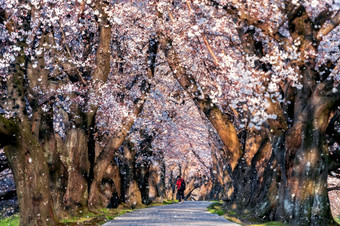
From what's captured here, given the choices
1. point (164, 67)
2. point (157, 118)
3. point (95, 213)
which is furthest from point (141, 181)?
point (95, 213)

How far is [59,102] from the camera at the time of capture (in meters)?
24.5

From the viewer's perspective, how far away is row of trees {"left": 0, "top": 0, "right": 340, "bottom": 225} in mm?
17078

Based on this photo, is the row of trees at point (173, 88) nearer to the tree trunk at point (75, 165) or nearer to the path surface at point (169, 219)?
the tree trunk at point (75, 165)

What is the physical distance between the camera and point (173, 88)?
36594 millimetres

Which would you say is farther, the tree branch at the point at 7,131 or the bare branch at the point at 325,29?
the bare branch at the point at 325,29

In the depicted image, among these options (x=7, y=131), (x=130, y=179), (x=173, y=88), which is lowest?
(x=7, y=131)

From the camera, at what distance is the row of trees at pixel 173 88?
56.0ft

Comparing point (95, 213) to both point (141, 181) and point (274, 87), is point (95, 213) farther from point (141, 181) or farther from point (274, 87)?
point (141, 181)

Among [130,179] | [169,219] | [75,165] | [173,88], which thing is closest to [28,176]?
[75,165]

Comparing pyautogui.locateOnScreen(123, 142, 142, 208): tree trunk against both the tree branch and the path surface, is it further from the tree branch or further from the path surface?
the tree branch

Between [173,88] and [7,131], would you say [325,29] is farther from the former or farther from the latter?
[173,88]

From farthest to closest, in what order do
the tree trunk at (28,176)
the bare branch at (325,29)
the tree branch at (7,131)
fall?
the bare branch at (325,29) < the tree trunk at (28,176) < the tree branch at (7,131)

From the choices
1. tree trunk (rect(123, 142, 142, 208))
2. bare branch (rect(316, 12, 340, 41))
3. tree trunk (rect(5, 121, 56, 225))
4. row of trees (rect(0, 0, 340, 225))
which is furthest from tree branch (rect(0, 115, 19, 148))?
tree trunk (rect(123, 142, 142, 208))

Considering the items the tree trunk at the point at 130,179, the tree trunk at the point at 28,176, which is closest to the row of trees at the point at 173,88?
the tree trunk at the point at 28,176
